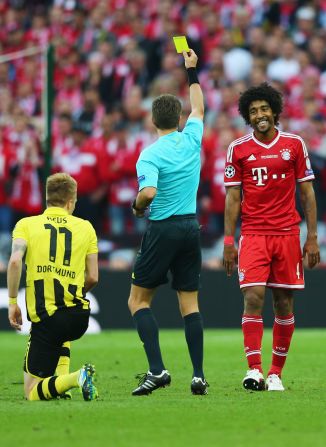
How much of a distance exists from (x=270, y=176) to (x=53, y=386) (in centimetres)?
233

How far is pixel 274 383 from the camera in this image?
359 inches

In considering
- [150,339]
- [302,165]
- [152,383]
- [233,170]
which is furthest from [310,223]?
[152,383]

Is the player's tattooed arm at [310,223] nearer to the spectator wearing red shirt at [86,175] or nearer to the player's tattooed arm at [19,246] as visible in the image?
the player's tattooed arm at [19,246]

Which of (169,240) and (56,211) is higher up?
(56,211)

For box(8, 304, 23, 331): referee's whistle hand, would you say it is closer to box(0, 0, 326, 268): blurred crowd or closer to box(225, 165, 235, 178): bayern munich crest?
box(225, 165, 235, 178): bayern munich crest

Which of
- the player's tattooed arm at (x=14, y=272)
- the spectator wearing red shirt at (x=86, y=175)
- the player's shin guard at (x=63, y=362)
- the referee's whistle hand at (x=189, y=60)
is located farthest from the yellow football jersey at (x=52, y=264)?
the spectator wearing red shirt at (x=86, y=175)

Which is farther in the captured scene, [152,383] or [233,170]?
[233,170]

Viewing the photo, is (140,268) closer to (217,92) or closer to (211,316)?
(211,316)

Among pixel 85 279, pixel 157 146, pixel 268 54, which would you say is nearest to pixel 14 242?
pixel 85 279

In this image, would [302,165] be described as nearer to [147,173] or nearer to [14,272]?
[147,173]

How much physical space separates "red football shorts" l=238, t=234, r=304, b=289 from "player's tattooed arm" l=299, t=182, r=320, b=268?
10cm

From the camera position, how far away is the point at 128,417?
7.39 m

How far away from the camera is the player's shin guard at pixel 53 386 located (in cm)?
820

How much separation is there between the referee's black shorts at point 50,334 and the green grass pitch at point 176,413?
27cm
